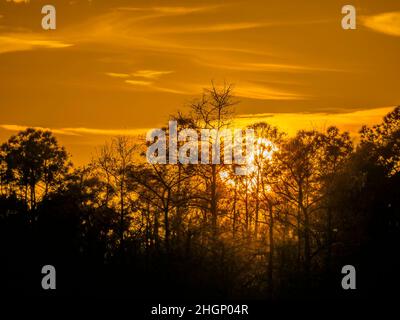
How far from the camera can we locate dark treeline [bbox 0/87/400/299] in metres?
53.5

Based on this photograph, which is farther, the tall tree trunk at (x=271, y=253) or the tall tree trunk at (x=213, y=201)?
the tall tree trunk at (x=271, y=253)

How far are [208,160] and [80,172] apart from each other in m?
26.9

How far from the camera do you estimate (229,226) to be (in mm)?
60250

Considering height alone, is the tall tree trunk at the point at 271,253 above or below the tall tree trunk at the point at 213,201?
below

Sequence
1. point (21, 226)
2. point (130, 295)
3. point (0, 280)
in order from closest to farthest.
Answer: point (130, 295) → point (0, 280) → point (21, 226)

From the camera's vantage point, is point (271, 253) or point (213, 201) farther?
point (271, 253)

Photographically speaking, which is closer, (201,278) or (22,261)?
(201,278)

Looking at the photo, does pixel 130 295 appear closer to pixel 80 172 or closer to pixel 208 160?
pixel 208 160

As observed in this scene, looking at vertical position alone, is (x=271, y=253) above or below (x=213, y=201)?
below

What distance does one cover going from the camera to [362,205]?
61.7 m

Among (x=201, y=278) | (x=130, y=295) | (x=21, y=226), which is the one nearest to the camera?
(x=201, y=278)

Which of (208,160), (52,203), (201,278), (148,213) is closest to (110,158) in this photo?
(52,203)

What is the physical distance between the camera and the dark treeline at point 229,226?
53500 millimetres

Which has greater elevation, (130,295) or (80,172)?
(80,172)
